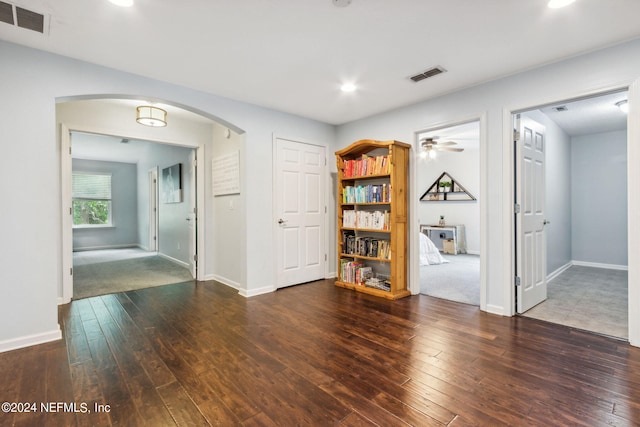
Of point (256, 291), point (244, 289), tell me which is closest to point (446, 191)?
point (256, 291)

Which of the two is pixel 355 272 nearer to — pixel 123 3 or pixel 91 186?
pixel 123 3

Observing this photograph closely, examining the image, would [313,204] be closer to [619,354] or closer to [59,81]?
[59,81]

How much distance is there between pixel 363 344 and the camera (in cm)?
246

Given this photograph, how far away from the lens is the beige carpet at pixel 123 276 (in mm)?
4305

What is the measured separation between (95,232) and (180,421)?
9080 mm

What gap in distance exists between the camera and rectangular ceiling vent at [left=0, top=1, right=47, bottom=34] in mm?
2006

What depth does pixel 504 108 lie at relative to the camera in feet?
10.1

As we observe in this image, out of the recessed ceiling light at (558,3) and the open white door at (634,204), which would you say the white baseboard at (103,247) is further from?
the open white door at (634,204)

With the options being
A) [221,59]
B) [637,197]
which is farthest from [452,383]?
[221,59]

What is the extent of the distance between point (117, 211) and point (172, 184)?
4248mm

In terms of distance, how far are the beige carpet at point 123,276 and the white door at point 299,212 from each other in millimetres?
1787

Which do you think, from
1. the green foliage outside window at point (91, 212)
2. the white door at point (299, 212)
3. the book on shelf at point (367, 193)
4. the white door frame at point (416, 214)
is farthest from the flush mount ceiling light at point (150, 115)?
the green foliage outside window at point (91, 212)

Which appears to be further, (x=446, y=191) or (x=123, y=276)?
(x=446, y=191)

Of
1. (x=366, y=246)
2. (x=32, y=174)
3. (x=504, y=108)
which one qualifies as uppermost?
(x=504, y=108)
